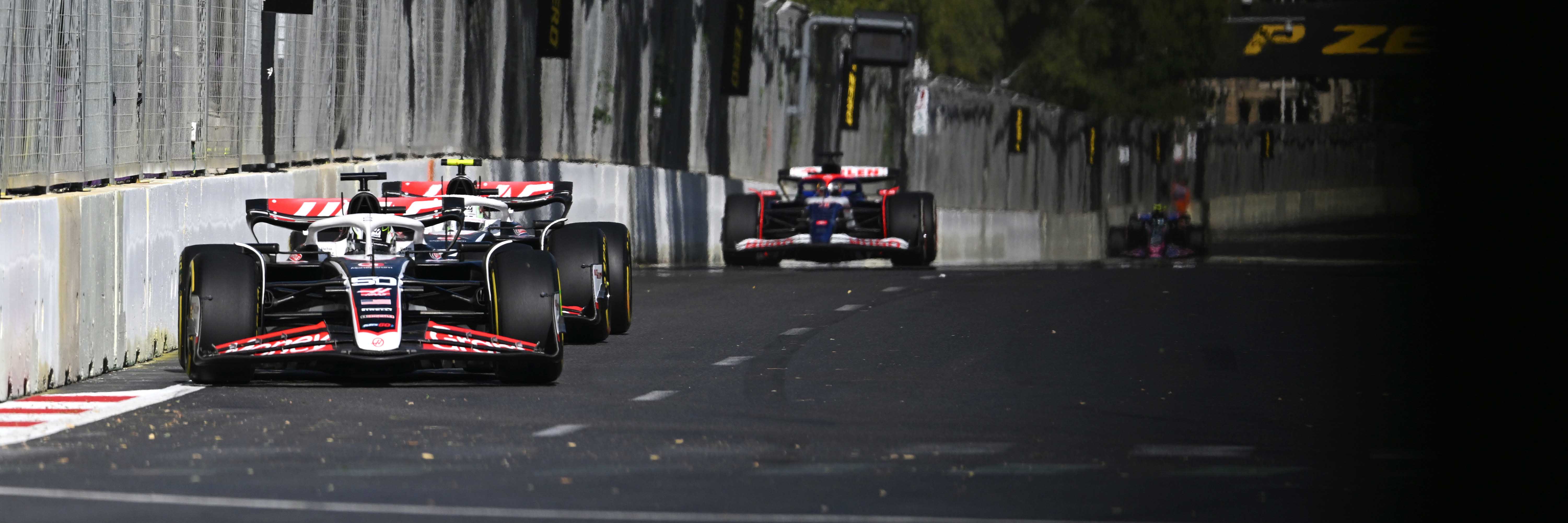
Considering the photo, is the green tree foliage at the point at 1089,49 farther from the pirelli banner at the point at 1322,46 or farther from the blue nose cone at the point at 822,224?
the blue nose cone at the point at 822,224

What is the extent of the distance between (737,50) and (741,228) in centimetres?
723

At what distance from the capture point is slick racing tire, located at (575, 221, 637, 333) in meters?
14.8

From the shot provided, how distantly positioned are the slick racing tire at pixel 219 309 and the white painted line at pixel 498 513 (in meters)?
3.50

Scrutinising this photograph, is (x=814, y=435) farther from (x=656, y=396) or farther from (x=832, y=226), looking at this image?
(x=832, y=226)

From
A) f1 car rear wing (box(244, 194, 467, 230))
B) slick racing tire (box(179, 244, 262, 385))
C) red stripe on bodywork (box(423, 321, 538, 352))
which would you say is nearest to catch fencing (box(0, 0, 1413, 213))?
f1 car rear wing (box(244, 194, 467, 230))

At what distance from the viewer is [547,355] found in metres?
A: 11.4

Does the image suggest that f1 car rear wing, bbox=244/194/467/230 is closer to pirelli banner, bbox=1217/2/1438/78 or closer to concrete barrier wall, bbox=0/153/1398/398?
concrete barrier wall, bbox=0/153/1398/398

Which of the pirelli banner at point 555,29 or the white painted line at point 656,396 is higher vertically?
the pirelli banner at point 555,29

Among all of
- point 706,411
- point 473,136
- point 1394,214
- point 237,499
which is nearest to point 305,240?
point 706,411

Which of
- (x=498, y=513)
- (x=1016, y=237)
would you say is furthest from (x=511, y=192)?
(x=1016, y=237)

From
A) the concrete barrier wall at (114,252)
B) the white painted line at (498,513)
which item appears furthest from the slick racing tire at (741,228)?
the white painted line at (498,513)

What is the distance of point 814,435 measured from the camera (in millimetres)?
9578

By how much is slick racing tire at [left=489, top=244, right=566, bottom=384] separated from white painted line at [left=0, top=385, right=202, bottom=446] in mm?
1350

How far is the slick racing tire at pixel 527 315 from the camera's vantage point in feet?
37.6
